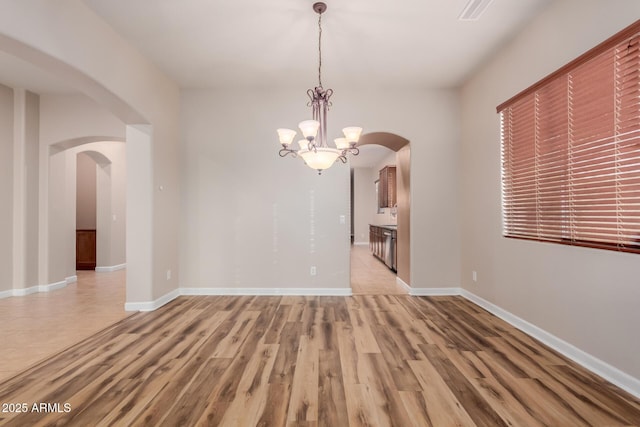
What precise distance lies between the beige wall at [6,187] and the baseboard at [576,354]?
683cm

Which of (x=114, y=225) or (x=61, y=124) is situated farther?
(x=114, y=225)

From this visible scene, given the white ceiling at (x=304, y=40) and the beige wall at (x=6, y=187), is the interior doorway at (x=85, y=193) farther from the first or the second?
the white ceiling at (x=304, y=40)

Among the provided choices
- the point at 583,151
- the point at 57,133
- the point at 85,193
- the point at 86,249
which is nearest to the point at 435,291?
the point at 583,151

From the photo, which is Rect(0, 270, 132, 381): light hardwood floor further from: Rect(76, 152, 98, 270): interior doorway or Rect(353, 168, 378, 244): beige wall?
Rect(353, 168, 378, 244): beige wall

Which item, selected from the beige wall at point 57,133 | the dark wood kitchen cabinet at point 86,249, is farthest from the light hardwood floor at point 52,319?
the dark wood kitchen cabinet at point 86,249

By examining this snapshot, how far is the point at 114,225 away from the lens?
700 cm

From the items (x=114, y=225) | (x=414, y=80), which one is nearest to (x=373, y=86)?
(x=414, y=80)

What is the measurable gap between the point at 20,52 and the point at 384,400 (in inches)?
142

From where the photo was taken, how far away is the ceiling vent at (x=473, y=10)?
2721mm

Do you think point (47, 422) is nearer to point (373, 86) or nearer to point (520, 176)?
point (520, 176)

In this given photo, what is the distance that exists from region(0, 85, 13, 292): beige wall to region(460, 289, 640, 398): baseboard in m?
6.83

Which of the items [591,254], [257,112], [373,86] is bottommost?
[591,254]

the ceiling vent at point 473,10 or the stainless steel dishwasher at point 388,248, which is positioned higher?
the ceiling vent at point 473,10

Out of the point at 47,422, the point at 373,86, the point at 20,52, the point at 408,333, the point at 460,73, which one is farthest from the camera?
the point at 373,86
